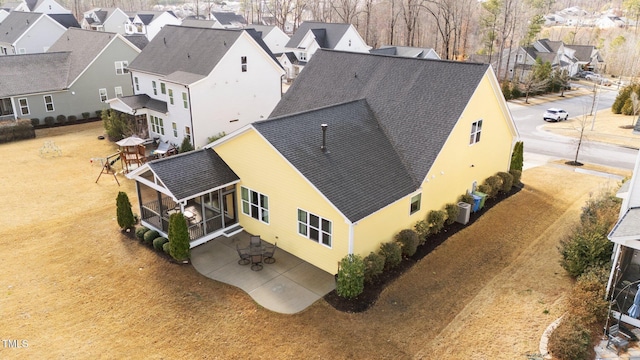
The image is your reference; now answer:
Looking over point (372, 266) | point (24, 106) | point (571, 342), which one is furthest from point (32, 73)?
point (571, 342)

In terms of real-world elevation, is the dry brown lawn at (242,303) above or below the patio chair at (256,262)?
below

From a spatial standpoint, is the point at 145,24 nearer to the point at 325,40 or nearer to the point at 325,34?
the point at 325,34

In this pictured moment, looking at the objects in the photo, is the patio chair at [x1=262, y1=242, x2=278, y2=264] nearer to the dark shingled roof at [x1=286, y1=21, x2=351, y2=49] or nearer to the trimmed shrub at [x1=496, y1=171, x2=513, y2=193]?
the trimmed shrub at [x1=496, y1=171, x2=513, y2=193]

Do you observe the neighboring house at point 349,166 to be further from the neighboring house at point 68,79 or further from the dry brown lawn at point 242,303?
the neighboring house at point 68,79

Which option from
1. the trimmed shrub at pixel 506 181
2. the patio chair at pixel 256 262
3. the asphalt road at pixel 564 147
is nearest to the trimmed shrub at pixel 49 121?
the patio chair at pixel 256 262

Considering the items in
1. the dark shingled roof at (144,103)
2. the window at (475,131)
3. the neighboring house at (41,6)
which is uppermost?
the neighboring house at (41,6)

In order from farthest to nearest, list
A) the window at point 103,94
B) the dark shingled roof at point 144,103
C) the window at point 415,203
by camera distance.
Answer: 1. the window at point 103,94
2. the dark shingled roof at point 144,103
3. the window at point 415,203

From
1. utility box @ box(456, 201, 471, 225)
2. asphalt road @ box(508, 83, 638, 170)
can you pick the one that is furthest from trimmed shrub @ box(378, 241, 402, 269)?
asphalt road @ box(508, 83, 638, 170)

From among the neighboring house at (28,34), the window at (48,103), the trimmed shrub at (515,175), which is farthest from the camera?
the neighboring house at (28,34)
